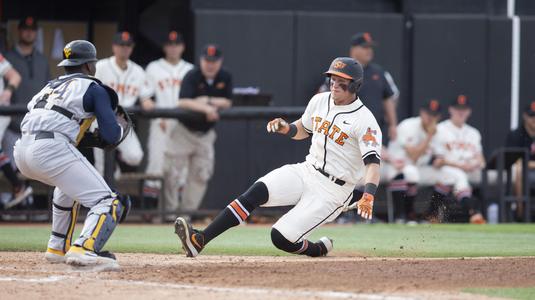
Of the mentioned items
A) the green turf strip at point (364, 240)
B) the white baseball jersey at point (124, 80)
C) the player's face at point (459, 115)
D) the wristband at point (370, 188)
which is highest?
the white baseball jersey at point (124, 80)

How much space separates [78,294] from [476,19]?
380 inches

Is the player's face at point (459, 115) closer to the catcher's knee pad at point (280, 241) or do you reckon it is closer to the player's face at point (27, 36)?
the player's face at point (27, 36)

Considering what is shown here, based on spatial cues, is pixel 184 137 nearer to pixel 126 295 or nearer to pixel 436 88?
pixel 436 88

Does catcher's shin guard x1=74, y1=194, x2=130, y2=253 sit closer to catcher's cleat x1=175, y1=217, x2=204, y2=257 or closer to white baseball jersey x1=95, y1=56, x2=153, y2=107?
catcher's cleat x1=175, y1=217, x2=204, y2=257

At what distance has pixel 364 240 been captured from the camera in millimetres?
10141

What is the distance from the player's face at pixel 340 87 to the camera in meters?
7.67

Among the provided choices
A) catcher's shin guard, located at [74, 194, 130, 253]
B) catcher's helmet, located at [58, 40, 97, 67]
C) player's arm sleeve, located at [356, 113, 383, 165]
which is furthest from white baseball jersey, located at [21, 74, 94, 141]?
player's arm sleeve, located at [356, 113, 383, 165]

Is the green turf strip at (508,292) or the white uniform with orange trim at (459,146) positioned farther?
the white uniform with orange trim at (459,146)

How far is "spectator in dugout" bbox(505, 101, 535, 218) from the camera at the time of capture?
1348cm

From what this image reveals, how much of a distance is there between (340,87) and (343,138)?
365 millimetres

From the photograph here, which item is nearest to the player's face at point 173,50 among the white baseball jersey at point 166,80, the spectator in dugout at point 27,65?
the white baseball jersey at point 166,80

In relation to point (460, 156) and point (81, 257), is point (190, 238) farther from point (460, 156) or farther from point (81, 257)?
point (460, 156)

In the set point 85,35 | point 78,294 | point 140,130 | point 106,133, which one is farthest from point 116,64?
point 78,294

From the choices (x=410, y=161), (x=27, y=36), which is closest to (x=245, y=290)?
(x=27, y=36)
